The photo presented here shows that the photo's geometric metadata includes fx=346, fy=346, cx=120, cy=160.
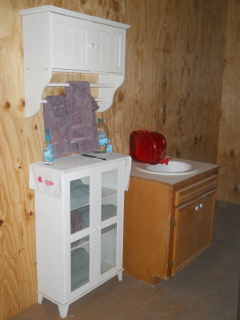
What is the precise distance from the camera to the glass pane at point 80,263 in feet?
7.07

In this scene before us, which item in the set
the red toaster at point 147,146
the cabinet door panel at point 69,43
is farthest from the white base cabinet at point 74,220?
the cabinet door panel at point 69,43

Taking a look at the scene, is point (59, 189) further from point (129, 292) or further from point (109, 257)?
point (129, 292)

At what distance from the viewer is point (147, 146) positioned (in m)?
2.69

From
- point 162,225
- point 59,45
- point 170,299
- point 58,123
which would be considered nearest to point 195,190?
point 162,225

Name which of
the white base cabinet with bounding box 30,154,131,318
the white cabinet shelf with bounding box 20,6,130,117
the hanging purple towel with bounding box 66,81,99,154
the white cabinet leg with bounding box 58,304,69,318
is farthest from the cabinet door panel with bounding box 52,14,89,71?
the white cabinet leg with bounding box 58,304,69,318

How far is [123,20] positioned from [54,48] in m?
0.97

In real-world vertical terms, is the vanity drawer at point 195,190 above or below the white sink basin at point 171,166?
below

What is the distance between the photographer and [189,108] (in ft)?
11.9

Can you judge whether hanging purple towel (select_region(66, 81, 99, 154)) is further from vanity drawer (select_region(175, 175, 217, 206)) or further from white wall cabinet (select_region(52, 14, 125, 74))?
vanity drawer (select_region(175, 175, 217, 206))

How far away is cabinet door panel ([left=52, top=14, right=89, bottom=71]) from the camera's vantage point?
6.05 feet

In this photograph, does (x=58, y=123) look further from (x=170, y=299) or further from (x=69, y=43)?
(x=170, y=299)

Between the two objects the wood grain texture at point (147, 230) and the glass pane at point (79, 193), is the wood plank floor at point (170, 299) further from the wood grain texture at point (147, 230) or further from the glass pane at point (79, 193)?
the glass pane at point (79, 193)

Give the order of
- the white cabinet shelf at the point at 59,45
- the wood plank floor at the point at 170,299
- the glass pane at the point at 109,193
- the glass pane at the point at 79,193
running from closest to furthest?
the white cabinet shelf at the point at 59,45, the glass pane at the point at 79,193, the wood plank floor at the point at 170,299, the glass pane at the point at 109,193

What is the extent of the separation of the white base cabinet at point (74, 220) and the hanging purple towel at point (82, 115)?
0.12 m
